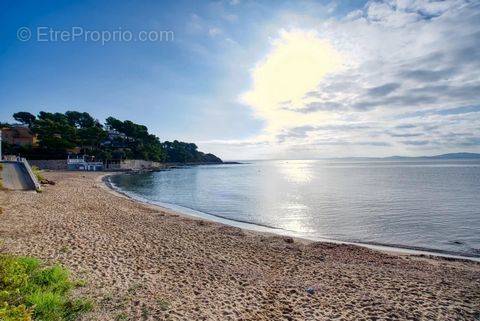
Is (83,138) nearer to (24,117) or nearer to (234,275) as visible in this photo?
(24,117)

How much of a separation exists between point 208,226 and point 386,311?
12.3 meters

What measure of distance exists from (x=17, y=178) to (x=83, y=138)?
59710mm

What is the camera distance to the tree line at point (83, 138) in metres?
70.8

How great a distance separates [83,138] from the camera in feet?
274

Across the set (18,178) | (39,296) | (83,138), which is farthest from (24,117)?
(39,296)

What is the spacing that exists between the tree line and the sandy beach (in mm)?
65521

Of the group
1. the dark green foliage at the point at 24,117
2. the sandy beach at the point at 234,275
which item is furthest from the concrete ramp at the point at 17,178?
the dark green foliage at the point at 24,117

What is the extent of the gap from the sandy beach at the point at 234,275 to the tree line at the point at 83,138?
215 ft

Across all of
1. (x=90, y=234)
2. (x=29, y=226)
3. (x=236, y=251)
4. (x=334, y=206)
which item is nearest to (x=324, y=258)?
(x=236, y=251)

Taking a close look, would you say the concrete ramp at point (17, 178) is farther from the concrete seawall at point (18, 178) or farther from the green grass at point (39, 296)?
the green grass at point (39, 296)

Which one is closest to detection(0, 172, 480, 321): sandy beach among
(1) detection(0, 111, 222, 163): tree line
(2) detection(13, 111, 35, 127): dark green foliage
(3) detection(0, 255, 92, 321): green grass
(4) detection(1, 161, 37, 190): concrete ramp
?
(3) detection(0, 255, 92, 321): green grass

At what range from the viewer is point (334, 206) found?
94.5ft

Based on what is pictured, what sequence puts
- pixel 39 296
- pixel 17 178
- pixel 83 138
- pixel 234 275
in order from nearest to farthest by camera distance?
1. pixel 39 296
2. pixel 234 275
3. pixel 17 178
4. pixel 83 138

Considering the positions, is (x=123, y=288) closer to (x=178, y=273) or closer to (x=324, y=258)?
(x=178, y=273)
